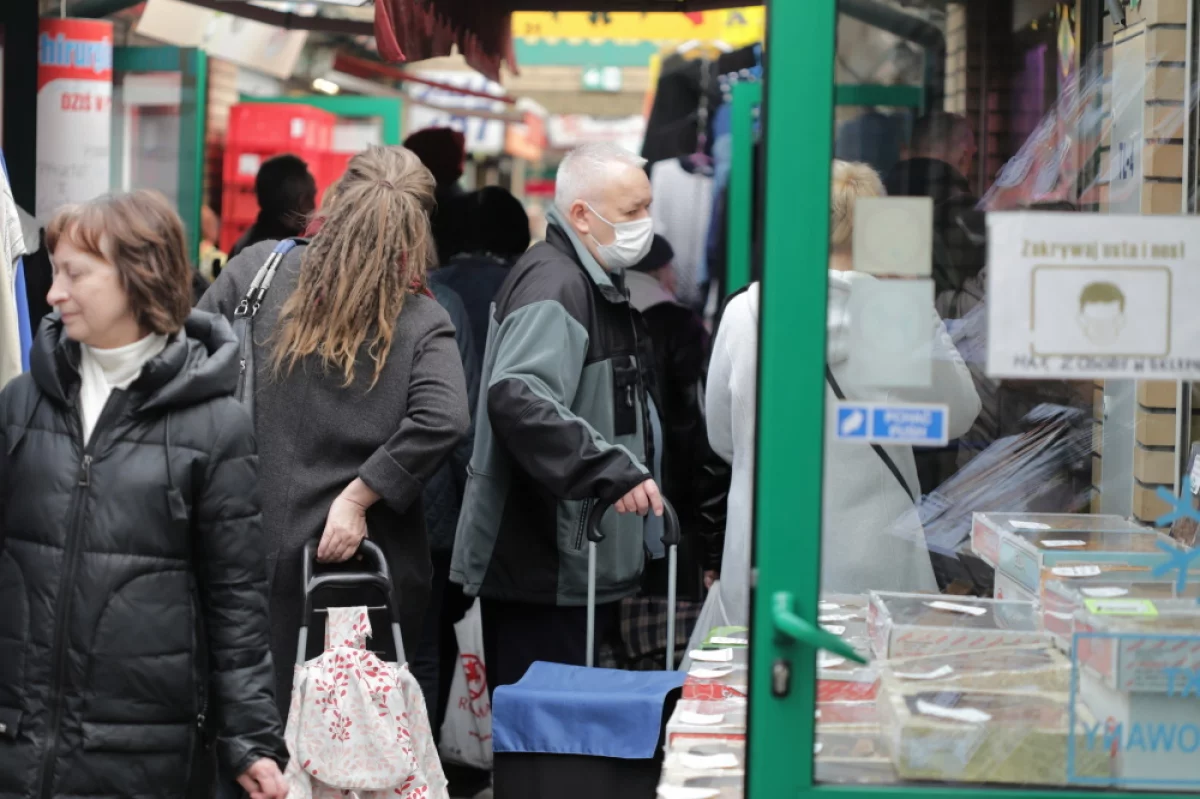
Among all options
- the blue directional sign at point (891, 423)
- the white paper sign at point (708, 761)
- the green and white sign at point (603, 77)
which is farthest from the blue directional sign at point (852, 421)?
the green and white sign at point (603, 77)

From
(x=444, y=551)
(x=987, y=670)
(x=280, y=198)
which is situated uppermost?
(x=280, y=198)

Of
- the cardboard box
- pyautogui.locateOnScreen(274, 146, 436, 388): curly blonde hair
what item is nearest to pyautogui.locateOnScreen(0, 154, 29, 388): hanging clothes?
pyautogui.locateOnScreen(274, 146, 436, 388): curly blonde hair

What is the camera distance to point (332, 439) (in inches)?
158

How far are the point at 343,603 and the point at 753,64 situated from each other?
5.15 meters

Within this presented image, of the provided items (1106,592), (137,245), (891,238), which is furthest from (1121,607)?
(137,245)

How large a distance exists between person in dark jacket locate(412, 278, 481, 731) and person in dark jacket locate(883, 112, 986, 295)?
2621mm

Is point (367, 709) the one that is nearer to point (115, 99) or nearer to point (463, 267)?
point (463, 267)

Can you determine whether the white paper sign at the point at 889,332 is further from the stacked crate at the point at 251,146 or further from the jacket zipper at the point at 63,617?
the stacked crate at the point at 251,146

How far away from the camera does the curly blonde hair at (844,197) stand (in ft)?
7.59

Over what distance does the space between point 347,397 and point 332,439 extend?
0.11 meters

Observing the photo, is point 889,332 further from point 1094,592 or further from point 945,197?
point 1094,592

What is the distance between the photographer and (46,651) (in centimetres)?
290

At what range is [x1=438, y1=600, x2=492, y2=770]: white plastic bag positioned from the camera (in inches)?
205

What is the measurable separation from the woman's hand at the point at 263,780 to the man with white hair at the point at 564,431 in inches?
51.9
